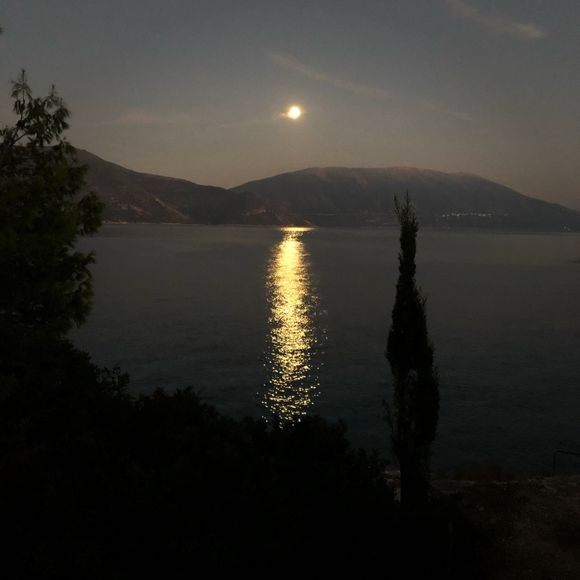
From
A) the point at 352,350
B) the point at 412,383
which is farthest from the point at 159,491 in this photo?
the point at 352,350

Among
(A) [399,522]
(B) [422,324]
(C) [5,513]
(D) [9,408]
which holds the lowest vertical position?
(A) [399,522]

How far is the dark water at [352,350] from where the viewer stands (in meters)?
39.8

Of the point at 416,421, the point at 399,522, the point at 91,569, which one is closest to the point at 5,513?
the point at 91,569

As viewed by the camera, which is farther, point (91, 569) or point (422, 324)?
point (422, 324)

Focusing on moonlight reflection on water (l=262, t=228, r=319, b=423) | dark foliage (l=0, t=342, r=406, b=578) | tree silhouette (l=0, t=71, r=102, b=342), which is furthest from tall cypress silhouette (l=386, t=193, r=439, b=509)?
tree silhouette (l=0, t=71, r=102, b=342)

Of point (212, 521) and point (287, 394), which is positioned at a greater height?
point (212, 521)

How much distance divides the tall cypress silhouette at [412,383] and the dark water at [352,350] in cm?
1659

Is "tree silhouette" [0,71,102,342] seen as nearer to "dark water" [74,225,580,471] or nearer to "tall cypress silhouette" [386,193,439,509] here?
"tall cypress silhouette" [386,193,439,509]

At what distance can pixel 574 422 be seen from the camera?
1576 inches

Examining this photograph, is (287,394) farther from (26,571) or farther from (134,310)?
(134,310)

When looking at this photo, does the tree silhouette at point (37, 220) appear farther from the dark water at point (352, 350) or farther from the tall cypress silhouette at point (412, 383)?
the dark water at point (352, 350)

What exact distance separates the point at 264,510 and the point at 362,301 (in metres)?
86.1

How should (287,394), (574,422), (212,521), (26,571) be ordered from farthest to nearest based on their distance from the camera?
(287,394), (574,422), (212,521), (26,571)

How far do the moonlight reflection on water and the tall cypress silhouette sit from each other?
5.00 m
